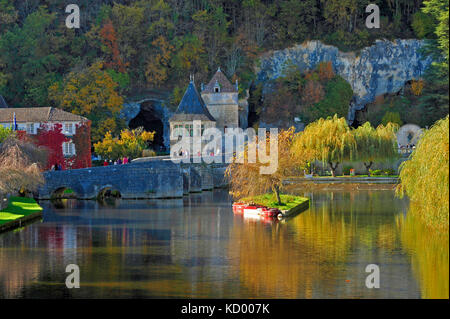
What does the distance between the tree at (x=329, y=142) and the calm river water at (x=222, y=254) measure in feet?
67.4

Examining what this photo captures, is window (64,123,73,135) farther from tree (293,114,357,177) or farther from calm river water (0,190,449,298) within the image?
tree (293,114,357,177)

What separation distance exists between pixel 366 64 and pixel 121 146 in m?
41.2

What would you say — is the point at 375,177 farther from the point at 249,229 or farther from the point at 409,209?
the point at 249,229

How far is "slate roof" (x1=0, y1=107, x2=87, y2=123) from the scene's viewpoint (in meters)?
89.9

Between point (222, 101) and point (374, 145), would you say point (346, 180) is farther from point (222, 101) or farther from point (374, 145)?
point (222, 101)

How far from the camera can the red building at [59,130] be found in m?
86.4

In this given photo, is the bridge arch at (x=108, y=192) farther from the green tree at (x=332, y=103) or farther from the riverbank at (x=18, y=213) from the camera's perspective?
the green tree at (x=332, y=103)

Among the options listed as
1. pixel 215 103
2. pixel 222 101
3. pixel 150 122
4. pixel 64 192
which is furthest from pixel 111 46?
→ pixel 64 192

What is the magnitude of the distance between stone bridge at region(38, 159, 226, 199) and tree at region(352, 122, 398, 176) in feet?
71.1

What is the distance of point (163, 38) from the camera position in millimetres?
113812

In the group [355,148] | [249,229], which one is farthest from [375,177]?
[249,229]

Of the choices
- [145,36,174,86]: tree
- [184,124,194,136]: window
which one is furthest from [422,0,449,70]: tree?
[145,36,174,86]: tree

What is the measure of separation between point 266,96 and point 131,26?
69.1ft

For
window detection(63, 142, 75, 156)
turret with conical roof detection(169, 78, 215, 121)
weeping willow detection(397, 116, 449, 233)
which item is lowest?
weeping willow detection(397, 116, 449, 233)
